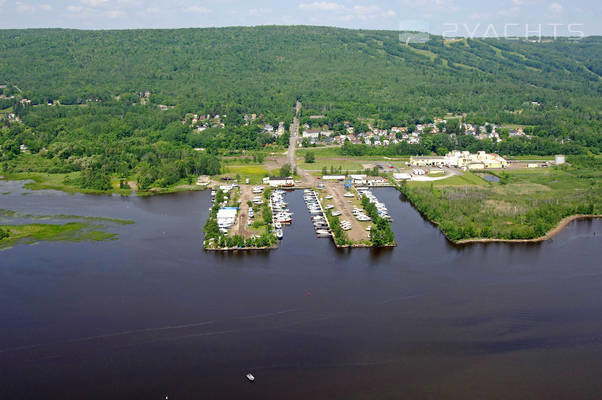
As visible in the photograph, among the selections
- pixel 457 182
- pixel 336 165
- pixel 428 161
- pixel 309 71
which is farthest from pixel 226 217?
pixel 309 71

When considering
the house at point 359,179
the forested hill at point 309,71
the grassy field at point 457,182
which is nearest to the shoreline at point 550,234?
the grassy field at point 457,182

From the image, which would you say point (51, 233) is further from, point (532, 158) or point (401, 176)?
point (532, 158)

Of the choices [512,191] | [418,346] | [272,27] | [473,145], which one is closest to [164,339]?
[418,346]

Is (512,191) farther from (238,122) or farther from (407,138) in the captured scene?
(238,122)

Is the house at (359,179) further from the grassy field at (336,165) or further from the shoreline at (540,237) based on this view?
the shoreline at (540,237)

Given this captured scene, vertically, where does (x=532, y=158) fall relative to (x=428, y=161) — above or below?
above

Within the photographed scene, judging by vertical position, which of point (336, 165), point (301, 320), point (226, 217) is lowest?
point (301, 320)

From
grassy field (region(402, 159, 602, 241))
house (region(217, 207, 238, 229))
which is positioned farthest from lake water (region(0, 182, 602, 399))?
house (region(217, 207, 238, 229))
